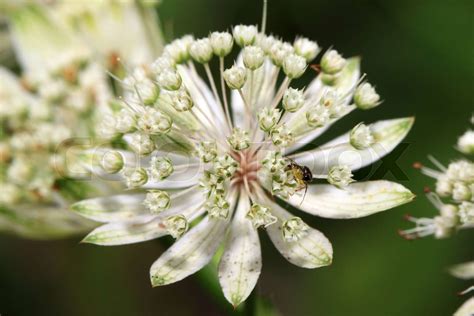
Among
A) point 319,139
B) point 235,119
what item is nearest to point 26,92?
point 235,119

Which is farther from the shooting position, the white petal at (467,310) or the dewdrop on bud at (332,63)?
the dewdrop on bud at (332,63)

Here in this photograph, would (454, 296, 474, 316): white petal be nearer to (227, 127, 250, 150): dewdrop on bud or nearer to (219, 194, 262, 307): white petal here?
(219, 194, 262, 307): white petal

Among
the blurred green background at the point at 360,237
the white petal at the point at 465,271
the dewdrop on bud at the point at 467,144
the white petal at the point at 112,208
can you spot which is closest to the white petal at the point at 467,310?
the white petal at the point at 465,271

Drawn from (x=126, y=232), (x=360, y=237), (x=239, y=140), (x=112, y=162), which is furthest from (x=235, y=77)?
(x=360, y=237)

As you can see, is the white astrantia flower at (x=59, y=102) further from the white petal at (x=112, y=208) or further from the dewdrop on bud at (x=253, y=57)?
the dewdrop on bud at (x=253, y=57)

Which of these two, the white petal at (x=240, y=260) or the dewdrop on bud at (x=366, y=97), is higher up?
the dewdrop on bud at (x=366, y=97)

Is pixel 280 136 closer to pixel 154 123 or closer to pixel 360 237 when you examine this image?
pixel 154 123

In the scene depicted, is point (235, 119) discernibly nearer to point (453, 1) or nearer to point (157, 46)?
point (157, 46)
